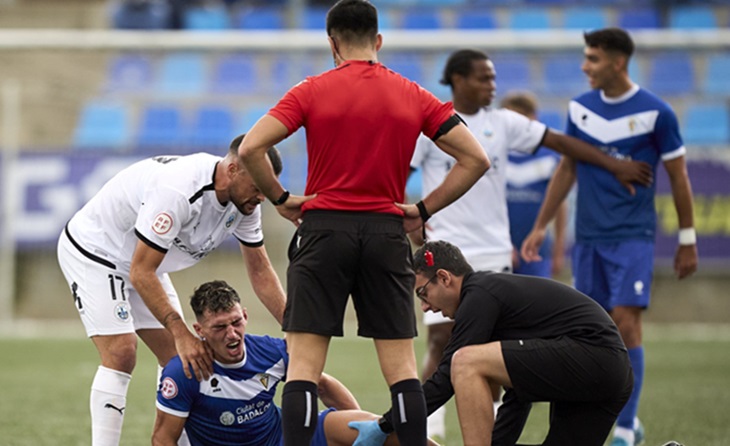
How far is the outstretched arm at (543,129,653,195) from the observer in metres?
7.11

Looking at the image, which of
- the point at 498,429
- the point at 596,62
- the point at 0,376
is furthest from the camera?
the point at 0,376

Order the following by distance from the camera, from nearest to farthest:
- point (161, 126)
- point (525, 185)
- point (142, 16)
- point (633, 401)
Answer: point (633, 401), point (525, 185), point (161, 126), point (142, 16)

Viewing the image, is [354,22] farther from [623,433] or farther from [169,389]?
[623,433]

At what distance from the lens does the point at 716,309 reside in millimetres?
15641

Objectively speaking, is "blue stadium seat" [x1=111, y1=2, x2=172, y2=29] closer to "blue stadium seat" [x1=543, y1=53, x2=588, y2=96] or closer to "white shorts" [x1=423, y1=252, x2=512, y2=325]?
"blue stadium seat" [x1=543, y1=53, x2=588, y2=96]

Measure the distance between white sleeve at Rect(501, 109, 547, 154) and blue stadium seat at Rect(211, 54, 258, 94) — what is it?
962cm

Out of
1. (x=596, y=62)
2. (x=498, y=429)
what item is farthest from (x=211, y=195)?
(x=596, y=62)

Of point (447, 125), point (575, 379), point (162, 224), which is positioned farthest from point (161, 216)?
point (575, 379)

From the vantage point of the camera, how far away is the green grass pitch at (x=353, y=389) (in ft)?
24.3


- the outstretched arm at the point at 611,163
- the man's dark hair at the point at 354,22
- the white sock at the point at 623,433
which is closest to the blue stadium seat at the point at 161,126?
the outstretched arm at the point at 611,163

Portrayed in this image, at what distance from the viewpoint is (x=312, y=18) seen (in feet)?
66.3

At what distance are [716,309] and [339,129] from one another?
12.0 m

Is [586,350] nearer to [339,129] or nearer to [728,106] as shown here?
[339,129]

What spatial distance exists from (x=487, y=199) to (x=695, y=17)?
44.5 ft
